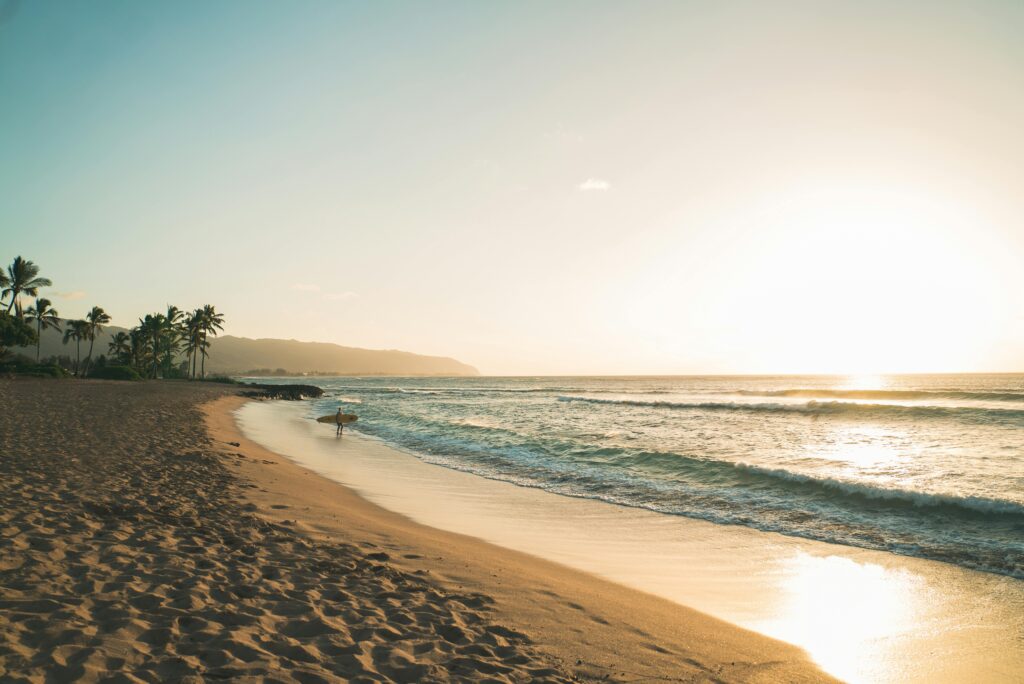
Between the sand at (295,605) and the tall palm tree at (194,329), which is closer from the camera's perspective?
the sand at (295,605)

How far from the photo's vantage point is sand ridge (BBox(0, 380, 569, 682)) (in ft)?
13.4

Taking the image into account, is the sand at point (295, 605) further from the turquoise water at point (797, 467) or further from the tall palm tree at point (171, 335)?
the tall palm tree at point (171, 335)

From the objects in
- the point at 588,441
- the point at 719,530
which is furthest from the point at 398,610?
the point at 588,441

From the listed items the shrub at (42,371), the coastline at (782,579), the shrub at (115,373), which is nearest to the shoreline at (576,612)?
the coastline at (782,579)

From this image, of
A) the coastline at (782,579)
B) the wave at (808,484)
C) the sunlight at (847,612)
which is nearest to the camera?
the sunlight at (847,612)

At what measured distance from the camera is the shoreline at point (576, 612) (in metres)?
5.05

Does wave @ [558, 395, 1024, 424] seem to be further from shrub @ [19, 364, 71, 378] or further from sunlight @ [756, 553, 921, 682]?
shrub @ [19, 364, 71, 378]

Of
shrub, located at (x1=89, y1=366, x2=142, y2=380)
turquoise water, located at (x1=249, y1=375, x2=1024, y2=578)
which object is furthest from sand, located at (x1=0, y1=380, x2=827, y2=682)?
shrub, located at (x1=89, y1=366, x2=142, y2=380)

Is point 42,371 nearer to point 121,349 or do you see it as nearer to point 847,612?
point 121,349

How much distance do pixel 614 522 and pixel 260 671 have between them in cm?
847

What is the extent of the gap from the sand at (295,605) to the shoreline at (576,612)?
0.03 m

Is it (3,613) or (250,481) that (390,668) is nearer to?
(3,613)

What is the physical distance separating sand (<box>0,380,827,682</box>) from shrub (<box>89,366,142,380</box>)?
69270 mm

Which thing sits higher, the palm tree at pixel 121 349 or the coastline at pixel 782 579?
the palm tree at pixel 121 349
